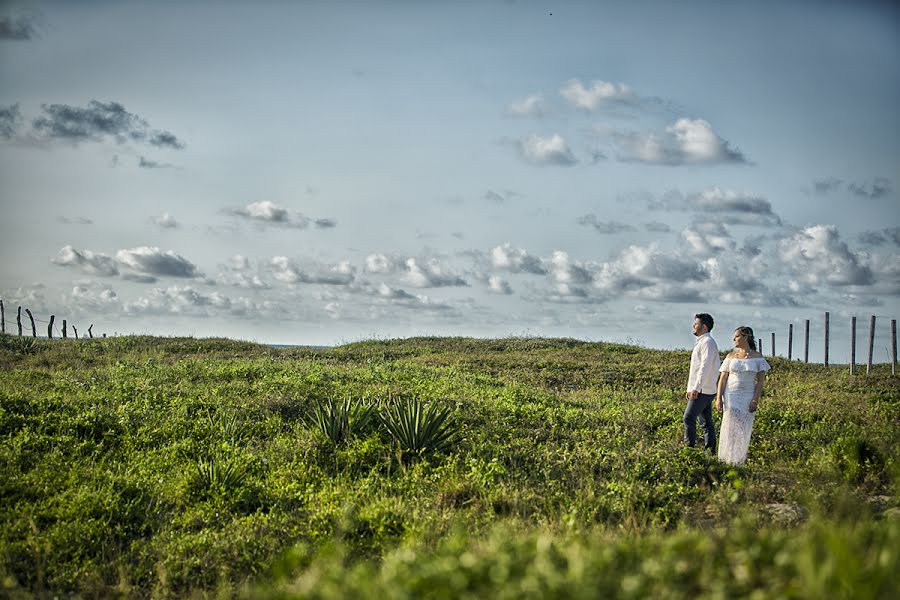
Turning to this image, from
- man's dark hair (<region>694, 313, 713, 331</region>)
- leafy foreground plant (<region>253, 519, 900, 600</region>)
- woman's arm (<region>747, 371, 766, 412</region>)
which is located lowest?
leafy foreground plant (<region>253, 519, 900, 600</region>)

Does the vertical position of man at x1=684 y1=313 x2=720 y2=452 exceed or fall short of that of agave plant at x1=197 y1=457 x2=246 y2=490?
it exceeds it

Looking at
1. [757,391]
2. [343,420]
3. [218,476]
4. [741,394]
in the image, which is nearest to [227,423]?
[343,420]

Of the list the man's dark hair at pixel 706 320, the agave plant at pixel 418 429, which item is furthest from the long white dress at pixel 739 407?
the agave plant at pixel 418 429

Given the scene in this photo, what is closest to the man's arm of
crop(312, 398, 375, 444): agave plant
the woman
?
the woman

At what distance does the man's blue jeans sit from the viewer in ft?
36.6

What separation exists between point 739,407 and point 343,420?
6.50 meters

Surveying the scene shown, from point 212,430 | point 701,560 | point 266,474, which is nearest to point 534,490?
point 266,474

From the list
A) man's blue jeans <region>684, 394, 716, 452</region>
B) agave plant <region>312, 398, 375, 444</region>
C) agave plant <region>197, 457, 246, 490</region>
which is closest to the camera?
agave plant <region>197, 457, 246, 490</region>

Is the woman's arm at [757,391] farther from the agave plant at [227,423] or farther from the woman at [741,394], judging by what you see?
the agave plant at [227,423]

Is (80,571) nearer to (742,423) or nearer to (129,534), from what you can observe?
(129,534)

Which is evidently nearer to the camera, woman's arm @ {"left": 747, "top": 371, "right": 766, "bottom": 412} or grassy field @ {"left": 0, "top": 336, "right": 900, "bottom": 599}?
grassy field @ {"left": 0, "top": 336, "right": 900, "bottom": 599}

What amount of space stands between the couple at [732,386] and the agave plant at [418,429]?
4.07m

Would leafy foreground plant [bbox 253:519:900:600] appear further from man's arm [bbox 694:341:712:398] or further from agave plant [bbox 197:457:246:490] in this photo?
man's arm [bbox 694:341:712:398]

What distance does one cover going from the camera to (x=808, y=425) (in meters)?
13.8
